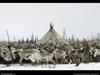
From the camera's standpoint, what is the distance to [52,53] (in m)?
5.98

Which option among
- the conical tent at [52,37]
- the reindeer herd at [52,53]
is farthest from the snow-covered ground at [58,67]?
the conical tent at [52,37]

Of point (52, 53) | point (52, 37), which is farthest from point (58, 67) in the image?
point (52, 37)

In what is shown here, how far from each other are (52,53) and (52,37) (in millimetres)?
267

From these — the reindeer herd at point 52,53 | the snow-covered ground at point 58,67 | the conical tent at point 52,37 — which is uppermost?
the conical tent at point 52,37

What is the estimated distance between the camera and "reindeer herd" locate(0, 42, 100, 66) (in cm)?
597

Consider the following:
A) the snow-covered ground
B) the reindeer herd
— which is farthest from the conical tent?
the snow-covered ground

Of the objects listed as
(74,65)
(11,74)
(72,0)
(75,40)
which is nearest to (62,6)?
(72,0)

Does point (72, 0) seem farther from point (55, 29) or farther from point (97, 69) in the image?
point (97, 69)

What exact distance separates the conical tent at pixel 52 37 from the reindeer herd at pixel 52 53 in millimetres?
67

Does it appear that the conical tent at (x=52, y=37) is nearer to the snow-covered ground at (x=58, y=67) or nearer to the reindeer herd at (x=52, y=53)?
the reindeer herd at (x=52, y=53)

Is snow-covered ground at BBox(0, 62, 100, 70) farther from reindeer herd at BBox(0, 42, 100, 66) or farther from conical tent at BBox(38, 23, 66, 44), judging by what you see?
conical tent at BBox(38, 23, 66, 44)

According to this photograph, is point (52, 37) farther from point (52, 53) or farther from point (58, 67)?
point (58, 67)

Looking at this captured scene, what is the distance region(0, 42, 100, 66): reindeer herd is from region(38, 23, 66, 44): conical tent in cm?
7

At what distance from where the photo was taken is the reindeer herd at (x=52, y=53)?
5.97 meters
